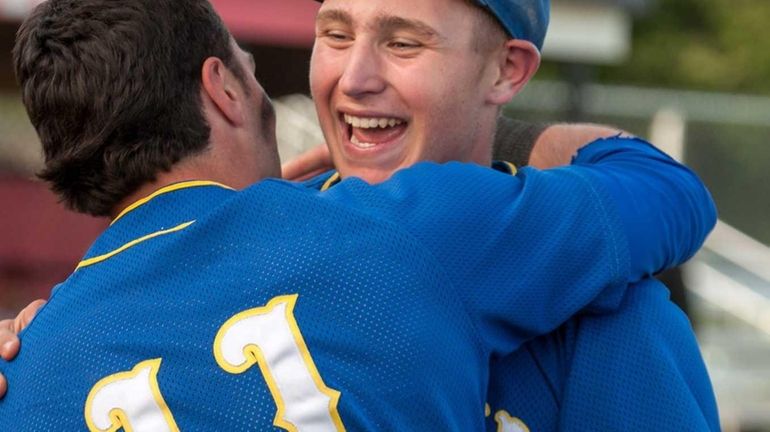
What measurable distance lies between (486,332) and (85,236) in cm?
915

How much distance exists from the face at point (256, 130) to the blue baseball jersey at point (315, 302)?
251mm

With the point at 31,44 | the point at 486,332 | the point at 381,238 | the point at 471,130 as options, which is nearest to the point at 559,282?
the point at 486,332

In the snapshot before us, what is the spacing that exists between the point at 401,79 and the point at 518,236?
592 millimetres

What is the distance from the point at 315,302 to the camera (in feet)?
7.99

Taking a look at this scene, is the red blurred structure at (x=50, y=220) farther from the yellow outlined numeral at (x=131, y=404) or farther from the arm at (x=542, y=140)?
the yellow outlined numeral at (x=131, y=404)

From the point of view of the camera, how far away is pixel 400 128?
9.95 ft

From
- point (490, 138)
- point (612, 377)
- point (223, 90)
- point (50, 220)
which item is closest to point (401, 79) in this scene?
point (490, 138)

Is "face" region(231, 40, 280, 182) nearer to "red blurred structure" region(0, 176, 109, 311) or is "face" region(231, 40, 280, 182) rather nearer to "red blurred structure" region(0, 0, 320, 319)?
"red blurred structure" region(0, 0, 320, 319)

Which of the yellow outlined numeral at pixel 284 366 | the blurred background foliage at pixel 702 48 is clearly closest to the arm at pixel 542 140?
the yellow outlined numeral at pixel 284 366

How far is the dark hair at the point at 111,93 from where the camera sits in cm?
263

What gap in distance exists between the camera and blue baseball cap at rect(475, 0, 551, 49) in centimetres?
297

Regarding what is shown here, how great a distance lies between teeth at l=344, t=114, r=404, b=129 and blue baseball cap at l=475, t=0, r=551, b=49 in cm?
31

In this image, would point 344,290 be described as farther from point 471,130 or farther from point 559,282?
point 471,130

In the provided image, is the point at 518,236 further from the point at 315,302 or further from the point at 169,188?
the point at 169,188
